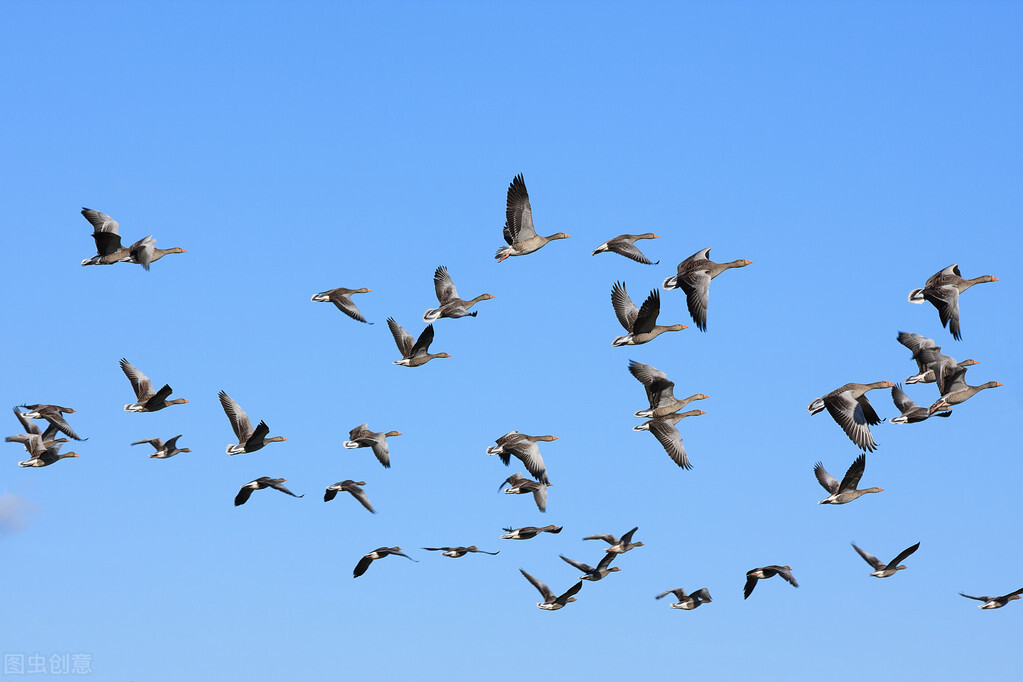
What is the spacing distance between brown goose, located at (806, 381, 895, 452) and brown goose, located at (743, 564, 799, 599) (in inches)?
183

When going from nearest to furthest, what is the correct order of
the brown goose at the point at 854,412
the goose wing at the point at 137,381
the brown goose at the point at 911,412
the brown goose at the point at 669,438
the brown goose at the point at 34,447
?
the brown goose at the point at 854,412 → the brown goose at the point at 669,438 → the brown goose at the point at 911,412 → the goose wing at the point at 137,381 → the brown goose at the point at 34,447

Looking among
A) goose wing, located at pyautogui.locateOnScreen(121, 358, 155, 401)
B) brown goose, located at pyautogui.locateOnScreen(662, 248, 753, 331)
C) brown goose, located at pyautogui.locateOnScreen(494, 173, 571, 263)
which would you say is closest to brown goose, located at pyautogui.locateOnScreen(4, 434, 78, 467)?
goose wing, located at pyautogui.locateOnScreen(121, 358, 155, 401)

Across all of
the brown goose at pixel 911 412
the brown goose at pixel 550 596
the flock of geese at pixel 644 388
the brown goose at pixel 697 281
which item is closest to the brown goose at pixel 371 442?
the flock of geese at pixel 644 388

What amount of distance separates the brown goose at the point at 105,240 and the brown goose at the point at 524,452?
11.8 metres

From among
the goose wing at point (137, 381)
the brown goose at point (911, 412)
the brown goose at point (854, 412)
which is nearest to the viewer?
the brown goose at point (854, 412)

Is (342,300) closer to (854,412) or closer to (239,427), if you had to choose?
(239,427)

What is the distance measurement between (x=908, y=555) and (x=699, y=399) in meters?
7.32

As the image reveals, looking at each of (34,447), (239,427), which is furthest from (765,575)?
(34,447)

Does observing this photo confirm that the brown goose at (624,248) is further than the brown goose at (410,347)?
No

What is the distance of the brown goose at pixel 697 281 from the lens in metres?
33.5

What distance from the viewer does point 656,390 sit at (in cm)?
3675

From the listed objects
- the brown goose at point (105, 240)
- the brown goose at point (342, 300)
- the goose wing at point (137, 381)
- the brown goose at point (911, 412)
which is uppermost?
the brown goose at point (105, 240)

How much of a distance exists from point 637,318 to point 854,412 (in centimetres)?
610

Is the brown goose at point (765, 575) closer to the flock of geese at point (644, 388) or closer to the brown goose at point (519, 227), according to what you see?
the flock of geese at point (644, 388)
